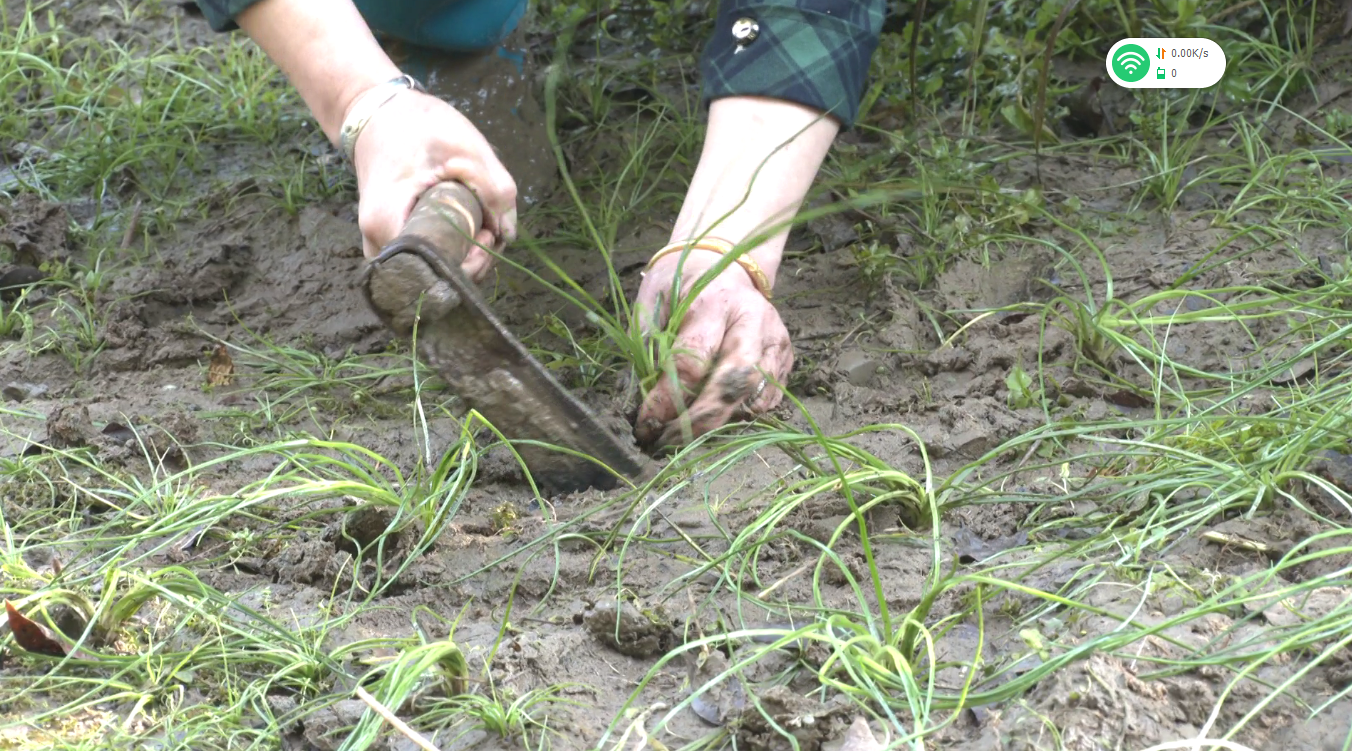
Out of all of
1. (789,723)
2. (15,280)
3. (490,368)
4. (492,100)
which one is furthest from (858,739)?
(15,280)

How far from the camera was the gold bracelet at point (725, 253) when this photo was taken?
201cm

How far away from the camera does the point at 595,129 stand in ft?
9.32

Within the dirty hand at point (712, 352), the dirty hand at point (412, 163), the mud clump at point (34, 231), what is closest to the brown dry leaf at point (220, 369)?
the dirty hand at point (412, 163)

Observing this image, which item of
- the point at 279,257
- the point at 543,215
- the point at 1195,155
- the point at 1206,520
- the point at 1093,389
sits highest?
the point at 279,257

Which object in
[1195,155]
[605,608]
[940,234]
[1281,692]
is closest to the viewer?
[1281,692]

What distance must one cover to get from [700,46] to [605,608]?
76.4 inches

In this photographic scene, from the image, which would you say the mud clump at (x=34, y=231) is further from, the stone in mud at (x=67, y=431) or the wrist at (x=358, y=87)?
the wrist at (x=358, y=87)

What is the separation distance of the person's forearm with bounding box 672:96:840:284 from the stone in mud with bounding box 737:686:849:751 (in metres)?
0.98

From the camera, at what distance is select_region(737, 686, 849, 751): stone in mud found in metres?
1.21

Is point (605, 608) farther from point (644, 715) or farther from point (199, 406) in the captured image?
point (199, 406)

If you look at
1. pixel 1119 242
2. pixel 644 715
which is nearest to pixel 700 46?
pixel 1119 242

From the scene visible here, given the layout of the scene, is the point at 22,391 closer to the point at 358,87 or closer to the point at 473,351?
the point at 358,87

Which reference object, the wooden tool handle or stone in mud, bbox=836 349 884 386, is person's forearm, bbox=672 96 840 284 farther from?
the wooden tool handle

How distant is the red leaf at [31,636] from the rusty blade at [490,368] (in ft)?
1.81
